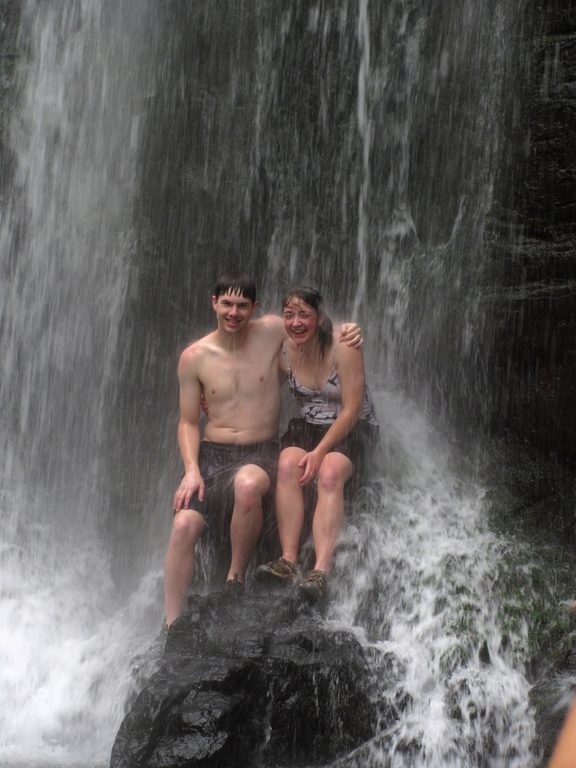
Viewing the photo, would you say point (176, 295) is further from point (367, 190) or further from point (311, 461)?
point (311, 461)

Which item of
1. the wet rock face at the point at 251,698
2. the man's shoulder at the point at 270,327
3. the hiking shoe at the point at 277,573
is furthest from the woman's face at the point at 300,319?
the wet rock face at the point at 251,698

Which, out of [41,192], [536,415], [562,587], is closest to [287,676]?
[562,587]

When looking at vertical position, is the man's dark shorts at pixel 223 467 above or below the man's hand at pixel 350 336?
below

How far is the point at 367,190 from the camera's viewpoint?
7125 mm

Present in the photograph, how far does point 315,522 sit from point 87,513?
2.98 m

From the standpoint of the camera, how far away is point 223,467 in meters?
5.05

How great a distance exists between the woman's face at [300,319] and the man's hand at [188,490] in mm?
963

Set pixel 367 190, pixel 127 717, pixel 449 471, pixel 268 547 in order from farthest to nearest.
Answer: pixel 367 190
pixel 449 471
pixel 268 547
pixel 127 717

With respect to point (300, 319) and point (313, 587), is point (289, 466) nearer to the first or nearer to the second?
point (313, 587)

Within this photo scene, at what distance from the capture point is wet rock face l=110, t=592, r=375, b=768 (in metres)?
3.91

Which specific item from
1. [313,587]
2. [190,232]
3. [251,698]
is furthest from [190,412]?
[190,232]

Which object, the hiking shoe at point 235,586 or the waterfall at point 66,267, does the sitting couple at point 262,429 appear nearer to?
the hiking shoe at point 235,586

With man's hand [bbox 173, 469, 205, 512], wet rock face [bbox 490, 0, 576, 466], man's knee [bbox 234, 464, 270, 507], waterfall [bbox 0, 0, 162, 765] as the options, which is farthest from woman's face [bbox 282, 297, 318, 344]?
waterfall [bbox 0, 0, 162, 765]

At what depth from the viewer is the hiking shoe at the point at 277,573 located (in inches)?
182
